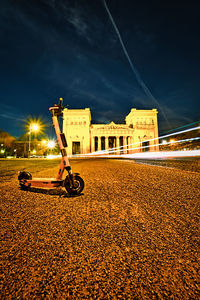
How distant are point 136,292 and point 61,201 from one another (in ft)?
6.49

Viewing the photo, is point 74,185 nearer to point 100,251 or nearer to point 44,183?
point 44,183

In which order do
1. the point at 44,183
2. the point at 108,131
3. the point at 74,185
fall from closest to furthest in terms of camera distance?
the point at 74,185 → the point at 44,183 → the point at 108,131

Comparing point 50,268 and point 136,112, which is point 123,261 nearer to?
point 50,268

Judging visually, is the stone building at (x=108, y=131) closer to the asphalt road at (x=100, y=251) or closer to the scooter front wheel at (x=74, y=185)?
the scooter front wheel at (x=74, y=185)

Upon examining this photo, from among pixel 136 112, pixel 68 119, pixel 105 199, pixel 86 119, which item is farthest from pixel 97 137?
pixel 105 199

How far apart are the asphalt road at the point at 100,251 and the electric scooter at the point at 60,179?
24.3 inches

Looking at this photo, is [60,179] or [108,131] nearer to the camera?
[60,179]

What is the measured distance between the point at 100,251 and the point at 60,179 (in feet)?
6.93

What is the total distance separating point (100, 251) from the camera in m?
1.19

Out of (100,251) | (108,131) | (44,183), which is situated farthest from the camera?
(108,131)

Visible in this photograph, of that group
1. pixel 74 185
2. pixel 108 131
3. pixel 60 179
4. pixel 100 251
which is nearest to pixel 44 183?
pixel 60 179

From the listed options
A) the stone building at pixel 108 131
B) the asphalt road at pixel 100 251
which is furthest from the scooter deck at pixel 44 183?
the stone building at pixel 108 131

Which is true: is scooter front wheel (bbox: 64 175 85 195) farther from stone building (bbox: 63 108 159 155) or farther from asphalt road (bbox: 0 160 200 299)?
stone building (bbox: 63 108 159 155)

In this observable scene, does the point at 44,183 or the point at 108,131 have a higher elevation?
the point at 108,131
